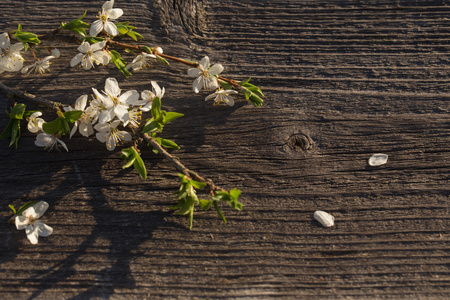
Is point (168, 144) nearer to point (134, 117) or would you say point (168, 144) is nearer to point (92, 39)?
point (134, 117)

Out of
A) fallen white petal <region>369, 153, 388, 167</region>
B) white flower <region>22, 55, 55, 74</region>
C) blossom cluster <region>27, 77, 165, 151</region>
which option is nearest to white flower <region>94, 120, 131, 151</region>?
blossom cluster <region>27, 77, 165, 151</region>

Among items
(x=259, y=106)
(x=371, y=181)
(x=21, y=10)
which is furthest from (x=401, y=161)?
(x=21, y=10)

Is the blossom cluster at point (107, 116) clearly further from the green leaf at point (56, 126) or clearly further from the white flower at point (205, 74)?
the white flower at point (205, 74)

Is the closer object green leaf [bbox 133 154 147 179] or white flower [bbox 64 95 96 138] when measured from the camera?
green leaf [bbox 133 154 147 179]

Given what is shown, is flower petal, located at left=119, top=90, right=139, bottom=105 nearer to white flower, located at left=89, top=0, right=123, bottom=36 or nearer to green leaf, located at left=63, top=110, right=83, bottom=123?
green leaf, located at left=63, top=110, right=83, bottom=123

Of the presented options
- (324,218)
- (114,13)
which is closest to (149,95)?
(114,13)

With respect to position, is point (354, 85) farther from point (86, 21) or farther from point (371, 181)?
point (86, 21)
